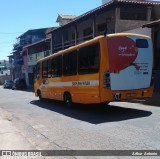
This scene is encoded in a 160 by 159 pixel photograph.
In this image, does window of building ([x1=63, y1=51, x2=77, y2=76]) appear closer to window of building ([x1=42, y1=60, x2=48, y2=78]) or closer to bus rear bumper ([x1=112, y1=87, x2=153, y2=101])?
bus rear bumper ([x1=112, y1=87, x2=153, y2=101])

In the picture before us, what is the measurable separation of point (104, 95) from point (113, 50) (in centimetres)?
167

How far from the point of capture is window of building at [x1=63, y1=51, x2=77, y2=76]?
1334cm

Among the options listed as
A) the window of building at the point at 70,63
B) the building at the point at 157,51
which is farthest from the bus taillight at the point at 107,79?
the building at the point at 157,51

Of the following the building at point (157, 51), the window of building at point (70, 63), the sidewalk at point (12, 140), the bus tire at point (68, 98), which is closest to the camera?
the sidewalk at point (12, 140)

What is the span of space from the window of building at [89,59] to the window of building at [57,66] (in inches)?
103

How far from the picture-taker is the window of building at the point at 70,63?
43.8 feet

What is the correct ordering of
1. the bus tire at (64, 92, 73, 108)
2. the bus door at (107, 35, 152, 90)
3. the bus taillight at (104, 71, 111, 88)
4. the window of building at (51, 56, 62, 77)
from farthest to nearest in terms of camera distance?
the window of building at (51, 56, 62, 77), the bus tire at (64, 92, 73, 108), the bus door at (107, 35, 152, 90), the bus taillight at (104, 71, 111, 88)

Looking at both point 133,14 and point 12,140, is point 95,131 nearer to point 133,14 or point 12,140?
point 12,140

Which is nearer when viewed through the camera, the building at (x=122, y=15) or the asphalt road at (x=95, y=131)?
the asphalt road at (x=95, y=131)

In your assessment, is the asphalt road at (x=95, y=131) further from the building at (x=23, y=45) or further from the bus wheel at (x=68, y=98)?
the building at (x=23, y=45)

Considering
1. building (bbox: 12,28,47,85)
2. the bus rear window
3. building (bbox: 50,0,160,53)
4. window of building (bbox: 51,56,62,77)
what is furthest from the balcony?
the bus rear window

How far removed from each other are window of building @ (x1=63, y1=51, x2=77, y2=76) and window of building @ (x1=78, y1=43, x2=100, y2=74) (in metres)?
0.58

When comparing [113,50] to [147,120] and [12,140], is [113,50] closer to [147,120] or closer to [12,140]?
[147,120]

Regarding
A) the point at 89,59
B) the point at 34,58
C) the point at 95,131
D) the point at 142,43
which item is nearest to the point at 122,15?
the point at 142,43
